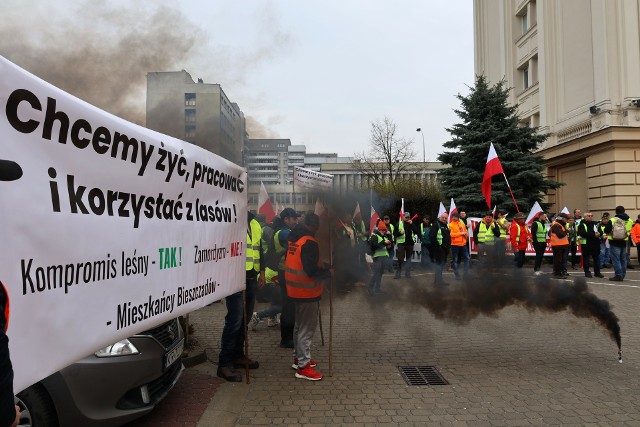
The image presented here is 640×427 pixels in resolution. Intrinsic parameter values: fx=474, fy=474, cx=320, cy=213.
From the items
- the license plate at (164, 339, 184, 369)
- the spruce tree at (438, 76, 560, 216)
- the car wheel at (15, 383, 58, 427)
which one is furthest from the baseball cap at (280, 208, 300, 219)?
the spruce tree at (438, 76, 560, 216)

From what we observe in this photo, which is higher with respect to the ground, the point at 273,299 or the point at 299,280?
the point at 299,280

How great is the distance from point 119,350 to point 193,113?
2614mm

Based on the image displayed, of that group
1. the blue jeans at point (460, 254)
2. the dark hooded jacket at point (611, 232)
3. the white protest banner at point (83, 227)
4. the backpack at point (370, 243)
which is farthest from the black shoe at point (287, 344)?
the dark hooded jacket at point (611, 232)

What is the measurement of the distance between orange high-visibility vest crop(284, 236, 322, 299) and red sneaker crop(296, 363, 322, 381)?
2.54ft

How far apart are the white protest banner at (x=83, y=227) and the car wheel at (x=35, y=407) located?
84cm

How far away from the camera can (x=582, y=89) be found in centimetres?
2175

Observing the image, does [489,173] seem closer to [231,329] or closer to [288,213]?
[288,213]

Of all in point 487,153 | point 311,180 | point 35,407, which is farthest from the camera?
point 487,153

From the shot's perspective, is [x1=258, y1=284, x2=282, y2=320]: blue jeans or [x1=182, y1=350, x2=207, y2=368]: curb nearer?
[x1=182, y1=350, x2=207, y2=368]: curb

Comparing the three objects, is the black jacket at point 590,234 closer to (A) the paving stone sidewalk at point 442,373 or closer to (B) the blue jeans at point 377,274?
(A) the paving stone sidewalk at point 442,373

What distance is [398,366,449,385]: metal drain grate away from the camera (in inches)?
193

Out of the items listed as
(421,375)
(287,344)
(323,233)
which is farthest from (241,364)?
(421,375)

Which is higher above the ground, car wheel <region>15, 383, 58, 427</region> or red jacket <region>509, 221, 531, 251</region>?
red jacket <region>509, 221, 531, 251</region>

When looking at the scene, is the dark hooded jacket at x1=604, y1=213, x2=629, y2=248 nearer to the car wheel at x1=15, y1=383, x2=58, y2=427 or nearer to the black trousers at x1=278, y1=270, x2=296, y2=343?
the black trousers at x1=278, y1=270, x2=296, y2=343
